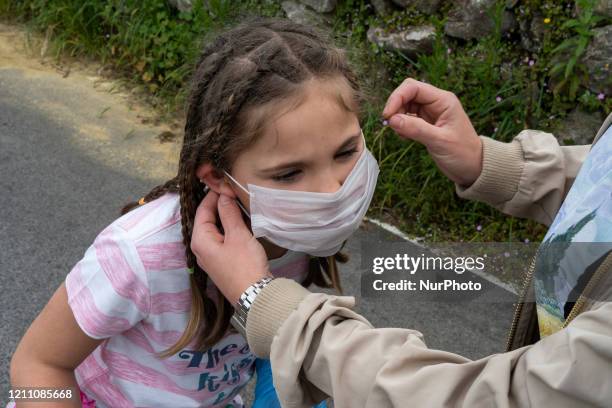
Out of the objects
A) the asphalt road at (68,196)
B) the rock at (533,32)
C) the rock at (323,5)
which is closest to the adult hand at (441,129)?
the asphalt road at (68,196)

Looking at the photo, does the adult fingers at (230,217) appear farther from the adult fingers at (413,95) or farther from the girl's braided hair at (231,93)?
the adult fingers at (413,95)

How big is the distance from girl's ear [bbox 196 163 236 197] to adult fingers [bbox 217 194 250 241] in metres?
0.03

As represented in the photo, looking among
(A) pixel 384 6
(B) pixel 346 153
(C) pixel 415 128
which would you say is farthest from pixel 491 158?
(A) pixel 384 6

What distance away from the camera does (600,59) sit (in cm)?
329

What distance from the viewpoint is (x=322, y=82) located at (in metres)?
1.67

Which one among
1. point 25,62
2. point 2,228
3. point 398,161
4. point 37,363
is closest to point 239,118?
point 37,363

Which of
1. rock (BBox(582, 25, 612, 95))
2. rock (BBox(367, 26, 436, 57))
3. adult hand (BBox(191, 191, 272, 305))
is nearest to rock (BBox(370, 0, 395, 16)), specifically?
rock (BBox(367, 26, 436, 57))

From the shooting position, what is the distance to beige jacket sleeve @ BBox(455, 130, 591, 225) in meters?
1.81

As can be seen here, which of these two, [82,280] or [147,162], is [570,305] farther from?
[147,162]

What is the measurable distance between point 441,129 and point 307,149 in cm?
46

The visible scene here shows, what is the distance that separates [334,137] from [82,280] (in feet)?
2.21

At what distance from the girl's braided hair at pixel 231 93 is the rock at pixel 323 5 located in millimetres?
2502

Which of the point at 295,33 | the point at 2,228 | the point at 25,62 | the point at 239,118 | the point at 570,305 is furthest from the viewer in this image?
the point at 25,62

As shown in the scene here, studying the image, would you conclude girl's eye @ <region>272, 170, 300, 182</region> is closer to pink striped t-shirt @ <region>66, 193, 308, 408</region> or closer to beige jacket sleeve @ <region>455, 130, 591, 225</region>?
pink striped t-shirt @ <region>66, 193, 308, 408</region>
